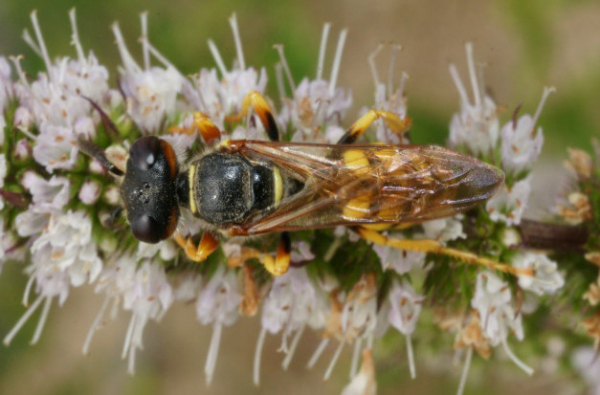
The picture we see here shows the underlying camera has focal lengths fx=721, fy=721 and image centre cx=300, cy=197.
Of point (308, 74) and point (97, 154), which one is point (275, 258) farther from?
point (308, 74)

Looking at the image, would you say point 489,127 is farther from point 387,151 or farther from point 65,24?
point 65,24

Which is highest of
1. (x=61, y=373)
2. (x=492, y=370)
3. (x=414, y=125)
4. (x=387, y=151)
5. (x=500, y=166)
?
(x=387, y=151)

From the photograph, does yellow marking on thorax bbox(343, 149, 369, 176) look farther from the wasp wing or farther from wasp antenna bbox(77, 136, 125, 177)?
wasp antenna bbox(77, 136, 125, 177)

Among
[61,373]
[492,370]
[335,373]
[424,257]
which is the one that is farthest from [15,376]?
[424,257]

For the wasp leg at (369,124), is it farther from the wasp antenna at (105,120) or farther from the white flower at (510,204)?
the wasp antenna at (105,120)

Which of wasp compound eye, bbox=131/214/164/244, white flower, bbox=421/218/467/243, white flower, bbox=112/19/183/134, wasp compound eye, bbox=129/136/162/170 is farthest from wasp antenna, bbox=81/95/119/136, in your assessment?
white flower, bbox=421/218/467/243

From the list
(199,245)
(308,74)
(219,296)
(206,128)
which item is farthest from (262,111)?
(308,74)

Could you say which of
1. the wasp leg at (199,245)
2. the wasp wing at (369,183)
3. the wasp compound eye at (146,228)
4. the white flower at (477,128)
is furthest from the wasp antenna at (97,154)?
the white flower at (477,128)

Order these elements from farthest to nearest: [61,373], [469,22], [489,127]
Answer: [61,373], [469,22], [489,127]
